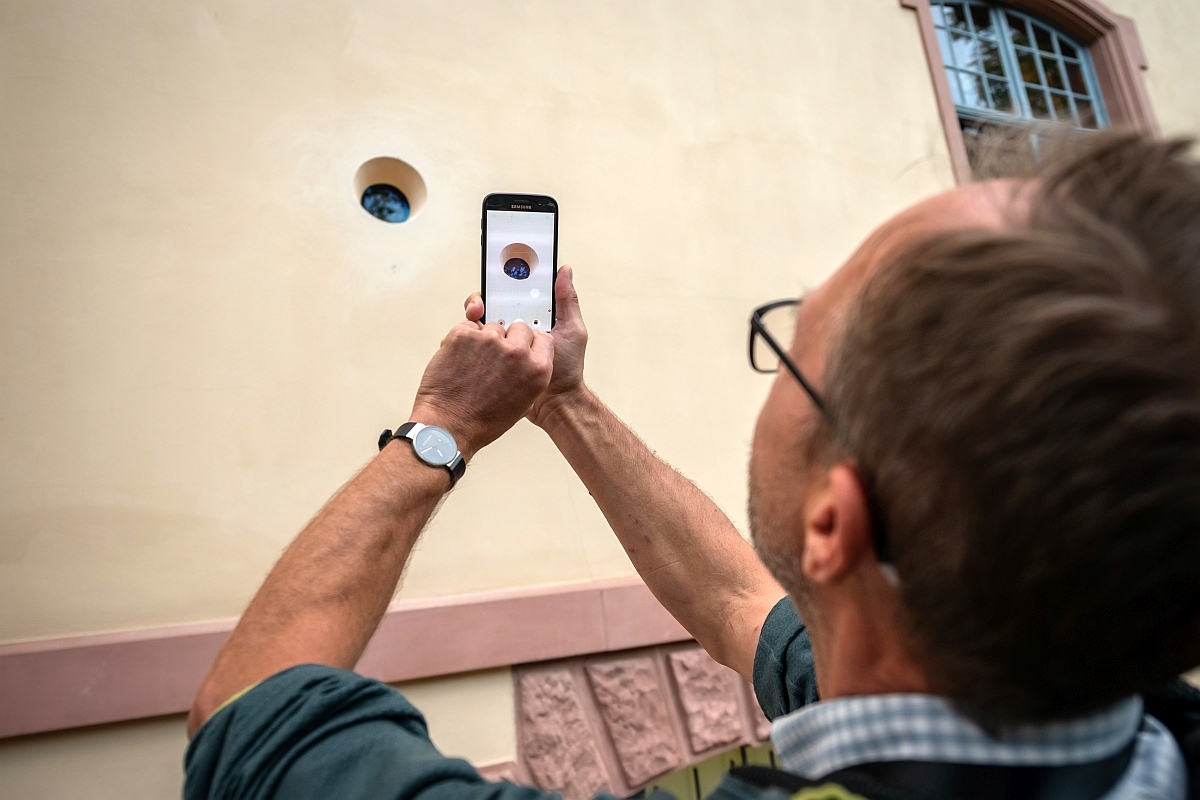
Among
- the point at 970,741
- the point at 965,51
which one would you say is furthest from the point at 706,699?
the point at 965,51

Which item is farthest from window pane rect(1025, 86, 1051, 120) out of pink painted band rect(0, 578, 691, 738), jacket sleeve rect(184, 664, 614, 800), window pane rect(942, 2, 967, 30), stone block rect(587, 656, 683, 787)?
jacket sleeve rect(184, 664, 614, 800)

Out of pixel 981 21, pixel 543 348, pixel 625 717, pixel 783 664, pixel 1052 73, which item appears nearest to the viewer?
pixel 783 664

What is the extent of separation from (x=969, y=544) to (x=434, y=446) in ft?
2.21

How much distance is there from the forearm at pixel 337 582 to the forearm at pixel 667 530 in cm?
44

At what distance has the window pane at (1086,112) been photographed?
4910mm

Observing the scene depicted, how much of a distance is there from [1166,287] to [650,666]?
237 centimetres

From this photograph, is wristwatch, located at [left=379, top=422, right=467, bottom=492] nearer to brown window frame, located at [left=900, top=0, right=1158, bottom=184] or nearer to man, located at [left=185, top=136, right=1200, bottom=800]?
man, located at [left=185, top=136, right=1200, bottom=800]

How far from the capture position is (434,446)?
1.10 meters

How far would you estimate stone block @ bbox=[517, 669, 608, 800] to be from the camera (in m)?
2.55

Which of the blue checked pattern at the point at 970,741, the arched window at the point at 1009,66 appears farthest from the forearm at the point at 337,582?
the arched window at the point at 1009,66

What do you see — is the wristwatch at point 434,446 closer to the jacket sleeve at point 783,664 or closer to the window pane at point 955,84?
the jacket sleeve at point 783,664

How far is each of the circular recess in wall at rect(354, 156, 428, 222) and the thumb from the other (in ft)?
4.99

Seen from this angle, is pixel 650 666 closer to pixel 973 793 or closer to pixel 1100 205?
pixel 973 793

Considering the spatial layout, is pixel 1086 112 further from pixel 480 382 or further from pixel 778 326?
pixel 480 382
